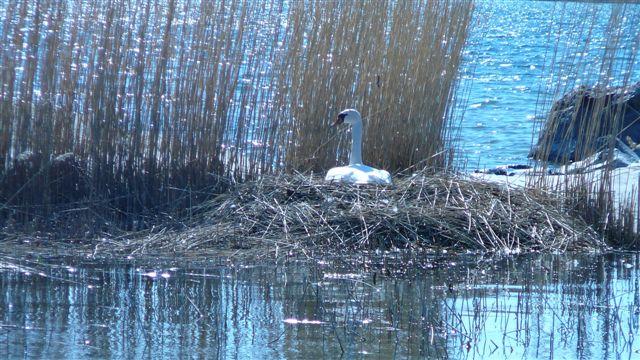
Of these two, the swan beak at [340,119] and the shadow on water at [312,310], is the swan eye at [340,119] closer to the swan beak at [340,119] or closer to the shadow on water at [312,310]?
the swan beak at [340,119]

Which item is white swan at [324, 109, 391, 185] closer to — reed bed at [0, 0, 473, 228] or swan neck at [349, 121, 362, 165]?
swan neck at [349, 121, 362, 165]

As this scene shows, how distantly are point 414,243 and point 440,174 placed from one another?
131 centimetres

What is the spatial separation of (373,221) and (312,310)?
1.92 m

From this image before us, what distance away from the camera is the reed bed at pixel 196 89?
23.9 ft

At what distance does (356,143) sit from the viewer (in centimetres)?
790

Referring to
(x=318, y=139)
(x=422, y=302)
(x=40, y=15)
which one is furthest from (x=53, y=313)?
(x=318, y=139)

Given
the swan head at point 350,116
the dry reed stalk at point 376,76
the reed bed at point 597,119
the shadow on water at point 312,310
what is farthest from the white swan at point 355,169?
the reed bed at point 597,119

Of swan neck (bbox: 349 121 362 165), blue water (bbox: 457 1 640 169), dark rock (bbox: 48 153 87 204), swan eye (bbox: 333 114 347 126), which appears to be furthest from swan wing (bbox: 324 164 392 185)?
dark rock (bbox: 48 153 87 204)

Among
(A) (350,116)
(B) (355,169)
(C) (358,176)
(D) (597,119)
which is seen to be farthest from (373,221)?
(D) (597,119)

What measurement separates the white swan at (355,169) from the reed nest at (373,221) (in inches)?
2.7

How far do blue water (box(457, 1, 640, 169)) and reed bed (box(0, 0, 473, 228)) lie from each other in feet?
2.78

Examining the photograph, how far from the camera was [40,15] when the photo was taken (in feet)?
23.4

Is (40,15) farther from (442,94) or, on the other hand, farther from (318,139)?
(442,94)

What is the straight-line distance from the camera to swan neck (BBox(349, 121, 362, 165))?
25.6 feet
